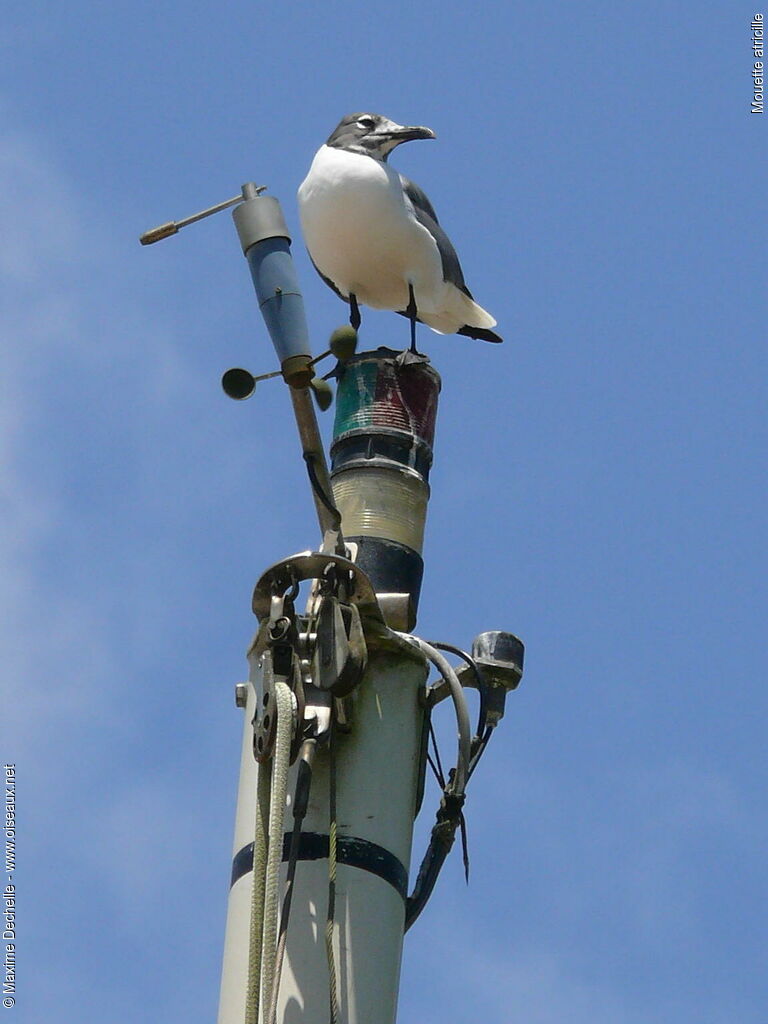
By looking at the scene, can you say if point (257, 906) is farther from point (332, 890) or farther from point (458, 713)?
point (458, 713)

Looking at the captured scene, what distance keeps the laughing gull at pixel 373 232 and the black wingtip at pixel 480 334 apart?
2.09 ft

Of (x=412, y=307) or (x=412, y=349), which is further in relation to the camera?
(x=412, y=307)

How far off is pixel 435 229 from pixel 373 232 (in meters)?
0.55

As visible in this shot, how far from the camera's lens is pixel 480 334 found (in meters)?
9.31

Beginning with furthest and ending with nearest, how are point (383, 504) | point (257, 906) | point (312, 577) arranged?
point (383, 504)
point (312, 577)
point (257, 906)

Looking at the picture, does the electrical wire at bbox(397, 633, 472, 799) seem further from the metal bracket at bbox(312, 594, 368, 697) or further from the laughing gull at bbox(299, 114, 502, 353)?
the laughing gull at bbox(299, 114, 502, 353)

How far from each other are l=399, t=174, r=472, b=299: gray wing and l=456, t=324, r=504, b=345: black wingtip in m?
0.61

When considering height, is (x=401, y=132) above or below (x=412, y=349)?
above

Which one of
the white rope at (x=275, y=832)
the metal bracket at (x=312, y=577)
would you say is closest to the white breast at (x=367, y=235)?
the metal bracket at (x=312, y=577)

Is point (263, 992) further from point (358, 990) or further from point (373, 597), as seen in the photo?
point (373, 597)

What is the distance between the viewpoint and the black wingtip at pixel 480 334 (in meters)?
9.22

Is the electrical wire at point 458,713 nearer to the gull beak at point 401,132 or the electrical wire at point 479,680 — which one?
the electrical wire at point 479,680

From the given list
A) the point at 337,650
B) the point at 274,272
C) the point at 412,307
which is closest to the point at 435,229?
the point at 412,307

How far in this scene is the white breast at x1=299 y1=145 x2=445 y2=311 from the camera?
758 centimetres
